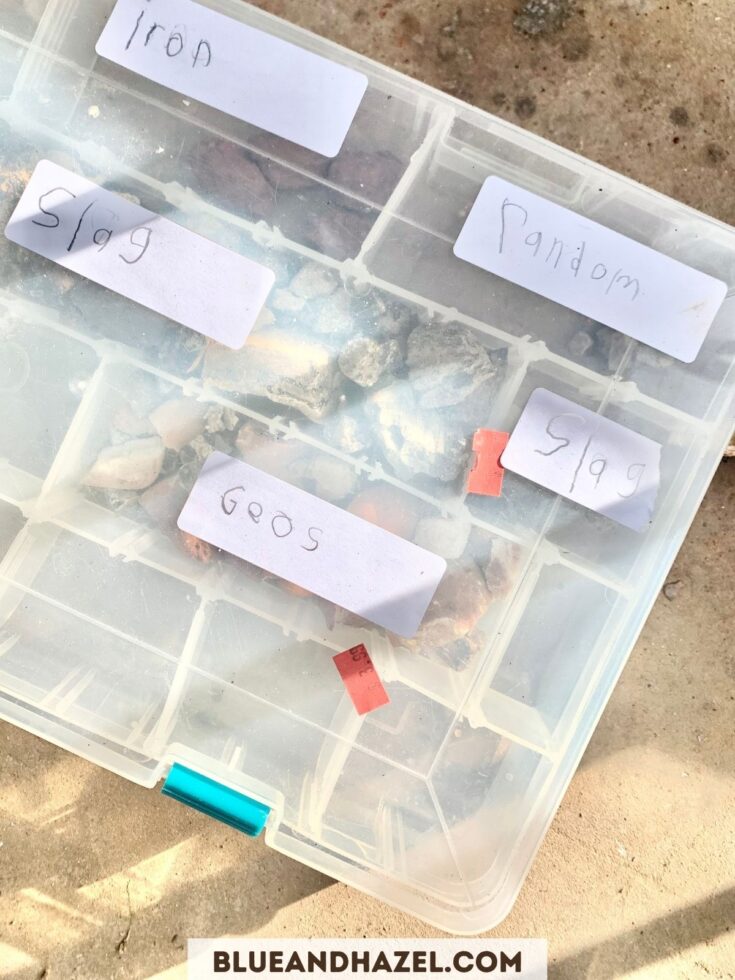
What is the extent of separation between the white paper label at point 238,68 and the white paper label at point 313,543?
15.2 inches

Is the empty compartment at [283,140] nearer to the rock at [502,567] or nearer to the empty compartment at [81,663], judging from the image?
the rock at [502,567]

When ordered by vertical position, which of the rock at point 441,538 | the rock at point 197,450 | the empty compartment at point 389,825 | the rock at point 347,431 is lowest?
the empty compartment at point 389,825

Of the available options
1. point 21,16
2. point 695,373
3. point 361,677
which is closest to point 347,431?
point 361,677

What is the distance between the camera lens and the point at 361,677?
84 cm

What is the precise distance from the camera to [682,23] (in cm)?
95

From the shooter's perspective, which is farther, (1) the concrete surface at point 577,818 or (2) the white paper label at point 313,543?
(1) the concrete surface at point 577,818

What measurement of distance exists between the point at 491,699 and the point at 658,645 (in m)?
0.29

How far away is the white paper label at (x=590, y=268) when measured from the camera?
81 centimetres

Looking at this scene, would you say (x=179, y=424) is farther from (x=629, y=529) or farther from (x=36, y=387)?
(x=629, y=529)

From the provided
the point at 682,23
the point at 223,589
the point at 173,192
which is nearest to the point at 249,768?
the point at 223,589

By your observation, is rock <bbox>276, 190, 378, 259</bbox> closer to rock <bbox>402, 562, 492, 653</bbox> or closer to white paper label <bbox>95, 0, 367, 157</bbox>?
white paper label <bbox>95, 0, 367, 157</bbox>

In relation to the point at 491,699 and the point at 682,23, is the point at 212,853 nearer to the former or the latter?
the point at 491,699

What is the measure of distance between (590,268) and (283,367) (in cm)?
37

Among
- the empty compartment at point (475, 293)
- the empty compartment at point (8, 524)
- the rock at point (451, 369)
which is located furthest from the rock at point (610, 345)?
the empty compartment at point (8, 524)
